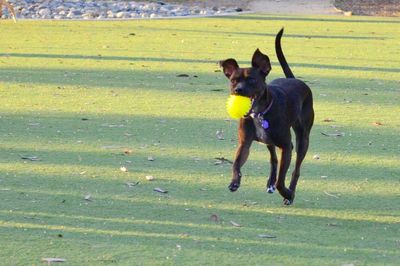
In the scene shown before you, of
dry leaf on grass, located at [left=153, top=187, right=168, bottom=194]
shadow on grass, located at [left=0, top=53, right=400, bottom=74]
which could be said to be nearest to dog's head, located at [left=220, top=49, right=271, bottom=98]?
dry leaf on grass, located at [left=153, top=187, right=168, bottom=194]

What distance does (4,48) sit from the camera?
1847 centimetres

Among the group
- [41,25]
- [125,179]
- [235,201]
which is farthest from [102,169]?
[41,25]

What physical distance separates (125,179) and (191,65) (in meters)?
8.26

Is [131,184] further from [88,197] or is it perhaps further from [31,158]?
[31,158]

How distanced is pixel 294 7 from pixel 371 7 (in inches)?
95.4

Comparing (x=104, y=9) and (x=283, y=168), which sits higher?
(x=283, y=168)

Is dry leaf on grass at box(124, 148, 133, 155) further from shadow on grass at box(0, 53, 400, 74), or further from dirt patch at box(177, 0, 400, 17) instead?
dirt patch at box(177, 0, 400, 17)

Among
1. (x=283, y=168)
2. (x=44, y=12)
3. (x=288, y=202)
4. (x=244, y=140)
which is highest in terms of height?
(x=244, y=140)

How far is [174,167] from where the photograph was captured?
8.76 meters

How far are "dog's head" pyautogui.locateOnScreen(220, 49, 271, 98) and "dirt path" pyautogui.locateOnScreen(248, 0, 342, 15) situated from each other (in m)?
21.9

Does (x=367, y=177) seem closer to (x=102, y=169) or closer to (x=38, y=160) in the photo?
(x=102, y=169)

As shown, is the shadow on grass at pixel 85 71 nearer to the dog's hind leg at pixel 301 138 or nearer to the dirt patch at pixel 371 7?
the dog's hind leg at pixel 301 138

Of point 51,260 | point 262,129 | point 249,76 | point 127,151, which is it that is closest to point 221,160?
point 127,151

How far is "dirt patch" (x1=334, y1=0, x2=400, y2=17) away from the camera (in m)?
29.4
